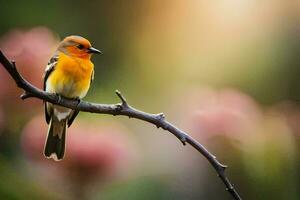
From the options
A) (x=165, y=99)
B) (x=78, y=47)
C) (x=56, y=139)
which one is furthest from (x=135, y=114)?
(x=165, y=99)

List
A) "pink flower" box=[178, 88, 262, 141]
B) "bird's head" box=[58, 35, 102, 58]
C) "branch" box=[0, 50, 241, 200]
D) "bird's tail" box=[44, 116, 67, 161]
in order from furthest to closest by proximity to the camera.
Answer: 1. "pink flower" box=[178, 88, 262, 141]
2. "bird's tail" box=[44, 116, 67, 161]
3. "bird's head" box=[58, 35, 102, 58]
4. "branch" box=[0, 50, 241, 200]

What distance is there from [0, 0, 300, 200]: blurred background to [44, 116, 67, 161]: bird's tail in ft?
0.07

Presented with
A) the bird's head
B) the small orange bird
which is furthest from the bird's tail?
the bird's head

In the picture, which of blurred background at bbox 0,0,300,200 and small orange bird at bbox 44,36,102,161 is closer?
small orange bird at bbox 44,36,102,161

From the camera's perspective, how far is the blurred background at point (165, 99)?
4.23 feet

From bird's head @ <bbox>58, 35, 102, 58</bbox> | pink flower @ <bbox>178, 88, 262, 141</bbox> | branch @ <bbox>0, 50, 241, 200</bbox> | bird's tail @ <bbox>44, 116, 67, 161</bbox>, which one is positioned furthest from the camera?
pink flower @ <bbox>178, 88, 262, 141</bbox>

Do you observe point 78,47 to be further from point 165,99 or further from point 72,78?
point 165,99

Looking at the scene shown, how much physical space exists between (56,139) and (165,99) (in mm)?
1666

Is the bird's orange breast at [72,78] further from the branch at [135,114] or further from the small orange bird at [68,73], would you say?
A: the branch at [135,114]

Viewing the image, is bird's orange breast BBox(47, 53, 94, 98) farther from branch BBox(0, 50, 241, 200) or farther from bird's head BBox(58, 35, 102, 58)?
branch BBox(0, 50, 241, 200)

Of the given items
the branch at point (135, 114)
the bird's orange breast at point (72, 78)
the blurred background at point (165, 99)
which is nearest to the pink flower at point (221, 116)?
the blurred background at point (165, 99)

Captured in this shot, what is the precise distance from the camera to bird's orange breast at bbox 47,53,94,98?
1.12 metres

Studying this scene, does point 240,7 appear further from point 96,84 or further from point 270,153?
point 270,153

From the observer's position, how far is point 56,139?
130 centimetres
